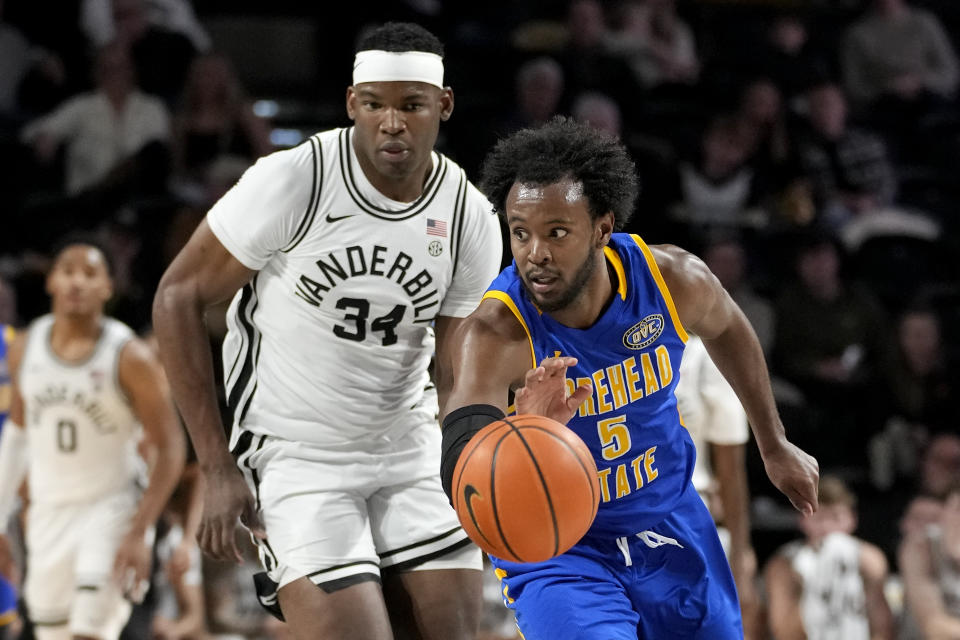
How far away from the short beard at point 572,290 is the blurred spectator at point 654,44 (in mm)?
6170

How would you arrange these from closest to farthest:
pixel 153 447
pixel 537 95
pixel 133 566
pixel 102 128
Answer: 1. pixel 133 566
2. pixel 153 447
3. pixel 102 128
4. pixel 537 95

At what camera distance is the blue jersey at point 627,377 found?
10.9 ft

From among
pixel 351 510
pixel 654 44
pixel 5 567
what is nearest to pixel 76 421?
pixel 5 567

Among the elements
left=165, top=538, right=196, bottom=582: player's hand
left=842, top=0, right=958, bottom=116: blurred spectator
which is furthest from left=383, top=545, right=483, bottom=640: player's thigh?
left=842, top=0, right=958, bottom=116: blurred spectator

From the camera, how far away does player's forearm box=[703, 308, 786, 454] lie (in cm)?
363

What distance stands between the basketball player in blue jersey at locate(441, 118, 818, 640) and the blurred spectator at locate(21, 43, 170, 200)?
479 centimetres

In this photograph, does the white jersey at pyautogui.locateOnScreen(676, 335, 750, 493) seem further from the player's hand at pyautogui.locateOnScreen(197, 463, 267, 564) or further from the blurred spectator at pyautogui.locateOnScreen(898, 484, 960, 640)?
the player's hand at pyautogui.locateOnScreen(197, 463, 267, 564)

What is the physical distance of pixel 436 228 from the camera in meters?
3.66

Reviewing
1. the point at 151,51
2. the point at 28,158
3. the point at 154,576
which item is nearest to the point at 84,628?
the point at 154,576

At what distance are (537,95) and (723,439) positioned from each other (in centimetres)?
352

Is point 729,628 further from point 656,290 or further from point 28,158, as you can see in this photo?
point 28,158

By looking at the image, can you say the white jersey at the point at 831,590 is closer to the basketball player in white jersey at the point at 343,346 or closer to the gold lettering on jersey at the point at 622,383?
the basketball player in white jersey at the point at 343,346

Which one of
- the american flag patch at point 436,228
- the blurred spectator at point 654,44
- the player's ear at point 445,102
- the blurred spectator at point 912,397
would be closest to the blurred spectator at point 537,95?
the blurred spectator at point 654,44

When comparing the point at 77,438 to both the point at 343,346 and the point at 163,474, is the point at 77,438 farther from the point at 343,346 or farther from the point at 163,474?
the point at 343,346
